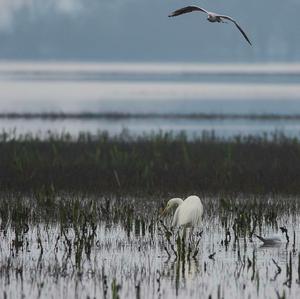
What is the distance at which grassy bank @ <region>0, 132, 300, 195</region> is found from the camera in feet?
56.0

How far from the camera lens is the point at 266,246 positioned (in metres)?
12.0

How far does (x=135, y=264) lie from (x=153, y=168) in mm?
7554

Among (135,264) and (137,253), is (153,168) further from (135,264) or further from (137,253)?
(135,264)

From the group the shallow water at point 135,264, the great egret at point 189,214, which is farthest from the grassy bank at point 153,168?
the great egret at point 189,214

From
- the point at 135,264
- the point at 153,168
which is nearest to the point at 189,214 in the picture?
the point at 135,264

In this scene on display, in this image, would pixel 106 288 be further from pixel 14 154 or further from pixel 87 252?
pixel 14 154

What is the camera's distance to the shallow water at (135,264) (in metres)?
9.95

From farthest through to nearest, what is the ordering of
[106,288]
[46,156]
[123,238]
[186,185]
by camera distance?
[46,156] < [186,185] < [123,238] < [106,288]

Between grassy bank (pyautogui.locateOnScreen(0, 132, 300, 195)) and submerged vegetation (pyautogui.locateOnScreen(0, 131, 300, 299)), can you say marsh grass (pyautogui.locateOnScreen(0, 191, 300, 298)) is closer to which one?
submerged vegetation (pyautogui.locateOnScreen(0, 131, 300, 299))

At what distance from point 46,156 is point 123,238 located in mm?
7816

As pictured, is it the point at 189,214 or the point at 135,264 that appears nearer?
the point at 135,264

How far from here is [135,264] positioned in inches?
436

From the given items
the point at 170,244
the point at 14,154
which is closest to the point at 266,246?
the point at 170,244

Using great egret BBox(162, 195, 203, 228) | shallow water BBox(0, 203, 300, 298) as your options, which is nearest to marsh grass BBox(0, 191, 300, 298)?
shallow water BBox(0, 203, 300, 298)
